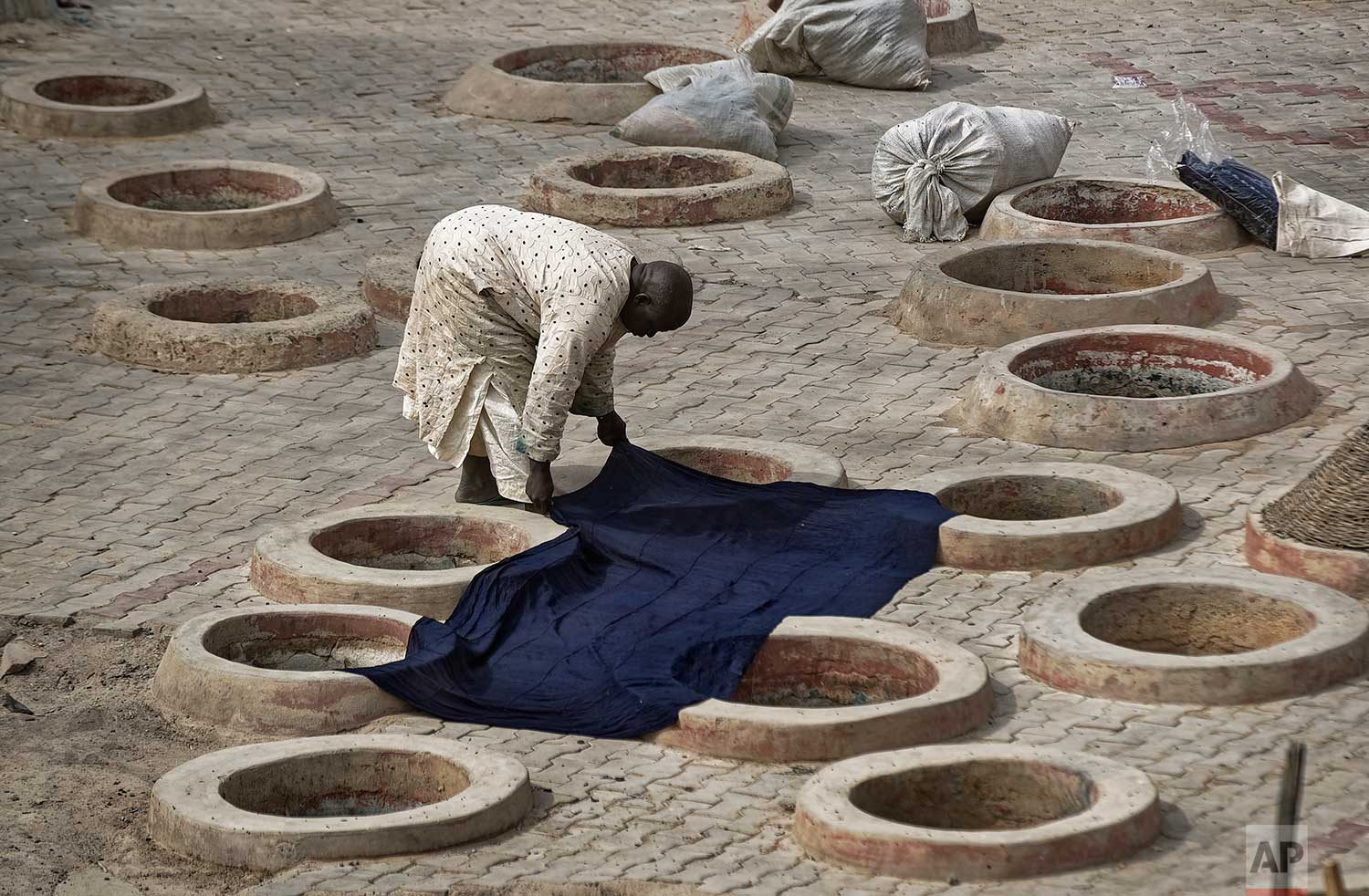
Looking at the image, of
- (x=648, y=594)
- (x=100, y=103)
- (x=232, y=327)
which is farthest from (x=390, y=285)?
(x=100, y=103)

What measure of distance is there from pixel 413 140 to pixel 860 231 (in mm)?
3796

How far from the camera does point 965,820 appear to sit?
20.1ft

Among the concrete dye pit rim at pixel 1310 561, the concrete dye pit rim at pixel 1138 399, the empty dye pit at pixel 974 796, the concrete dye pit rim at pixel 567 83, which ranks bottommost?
the empty dye pit at pixel 974 796

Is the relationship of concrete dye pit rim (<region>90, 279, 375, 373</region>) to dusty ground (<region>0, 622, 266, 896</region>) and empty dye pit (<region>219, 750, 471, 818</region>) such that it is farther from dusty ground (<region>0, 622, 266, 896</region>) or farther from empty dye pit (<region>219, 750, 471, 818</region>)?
empty dye pit (<region>219, 750, 471, 818</region>)

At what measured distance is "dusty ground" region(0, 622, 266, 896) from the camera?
5934mm

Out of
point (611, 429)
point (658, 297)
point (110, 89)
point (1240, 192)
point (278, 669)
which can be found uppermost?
point (658, 297)

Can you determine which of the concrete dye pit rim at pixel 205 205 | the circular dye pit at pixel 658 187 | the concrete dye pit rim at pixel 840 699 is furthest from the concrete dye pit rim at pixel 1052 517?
the concrete dye pit rim at pixel 205 205

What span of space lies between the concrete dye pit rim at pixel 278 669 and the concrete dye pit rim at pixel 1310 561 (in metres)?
3.19

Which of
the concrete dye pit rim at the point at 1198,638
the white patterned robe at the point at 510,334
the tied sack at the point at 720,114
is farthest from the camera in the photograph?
the tied sack at the point at 720,114

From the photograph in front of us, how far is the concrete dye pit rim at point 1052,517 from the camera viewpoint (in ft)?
25.7

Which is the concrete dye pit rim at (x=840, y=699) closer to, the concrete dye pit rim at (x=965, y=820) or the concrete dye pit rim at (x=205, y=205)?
the concrete dye pit rim at (x=965, y=820)

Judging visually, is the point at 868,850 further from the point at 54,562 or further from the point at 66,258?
the point at 66,258

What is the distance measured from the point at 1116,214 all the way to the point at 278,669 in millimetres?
6908

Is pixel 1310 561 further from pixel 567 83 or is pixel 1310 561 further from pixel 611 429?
pixel 567 83
